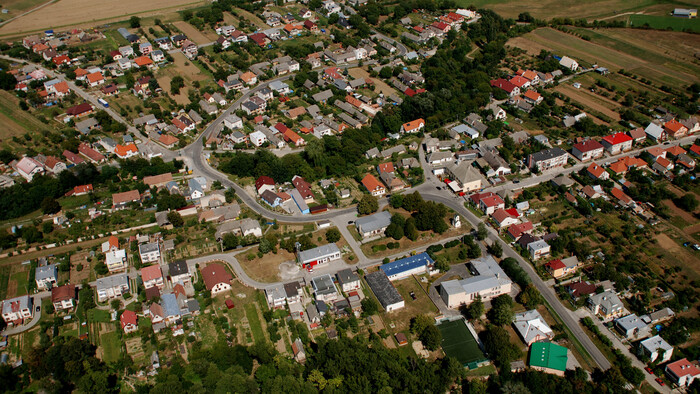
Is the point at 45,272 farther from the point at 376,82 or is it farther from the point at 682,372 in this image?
the point at 376,82

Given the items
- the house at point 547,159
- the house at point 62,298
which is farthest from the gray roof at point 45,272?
the house at point 547,159

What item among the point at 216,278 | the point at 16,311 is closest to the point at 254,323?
the point at 216,278

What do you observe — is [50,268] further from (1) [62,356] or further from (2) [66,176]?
(2) [66,176]

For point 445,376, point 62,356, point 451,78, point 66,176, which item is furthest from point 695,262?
point 66,176

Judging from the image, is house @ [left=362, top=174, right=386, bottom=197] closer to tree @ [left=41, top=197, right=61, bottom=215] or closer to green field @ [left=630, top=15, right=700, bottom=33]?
tree @ [left=41, top=197, right=61, bottom=215]

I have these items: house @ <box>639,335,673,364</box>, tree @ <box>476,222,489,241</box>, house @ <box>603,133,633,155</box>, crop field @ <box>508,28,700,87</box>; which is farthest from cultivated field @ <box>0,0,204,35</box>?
house @ <box>639,335,673,364</box>

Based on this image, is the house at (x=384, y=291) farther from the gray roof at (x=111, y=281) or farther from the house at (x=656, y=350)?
the gray roof at (x=111, y=281)
